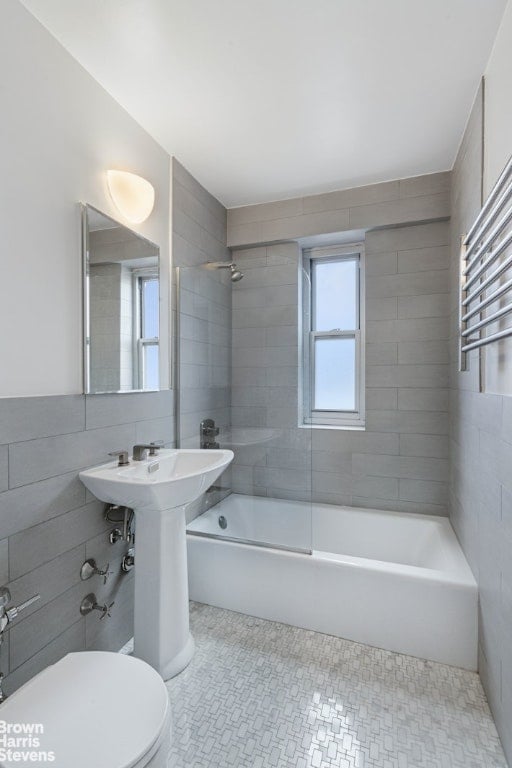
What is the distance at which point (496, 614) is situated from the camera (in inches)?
54.9

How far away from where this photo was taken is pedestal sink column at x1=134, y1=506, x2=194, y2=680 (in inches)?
63.1

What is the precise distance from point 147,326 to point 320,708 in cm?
186

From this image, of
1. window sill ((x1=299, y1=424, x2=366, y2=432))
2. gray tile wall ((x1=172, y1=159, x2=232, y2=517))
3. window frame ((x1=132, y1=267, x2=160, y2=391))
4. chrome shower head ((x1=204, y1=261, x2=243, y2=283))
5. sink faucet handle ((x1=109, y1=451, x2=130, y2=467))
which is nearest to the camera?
sink faucet handle ((x1=109, y1=451, x2=130, y2=467))

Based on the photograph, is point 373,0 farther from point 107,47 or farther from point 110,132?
point 110,132

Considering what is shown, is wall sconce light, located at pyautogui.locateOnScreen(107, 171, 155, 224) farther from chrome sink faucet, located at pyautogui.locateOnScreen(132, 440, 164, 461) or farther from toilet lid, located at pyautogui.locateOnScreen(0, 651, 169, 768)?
toilet lid, located at pyautogui.locateOnScreen(0, 651, 169, 768)

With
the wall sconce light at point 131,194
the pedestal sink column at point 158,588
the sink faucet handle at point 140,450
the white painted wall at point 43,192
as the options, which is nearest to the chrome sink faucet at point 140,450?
the sink faucet handle at point 140,450

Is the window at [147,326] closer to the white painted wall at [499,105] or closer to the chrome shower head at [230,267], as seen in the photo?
the chrome shower head at [230,267]

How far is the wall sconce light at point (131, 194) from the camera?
1736 mm

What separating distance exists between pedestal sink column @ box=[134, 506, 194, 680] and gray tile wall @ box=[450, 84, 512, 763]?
123 cm

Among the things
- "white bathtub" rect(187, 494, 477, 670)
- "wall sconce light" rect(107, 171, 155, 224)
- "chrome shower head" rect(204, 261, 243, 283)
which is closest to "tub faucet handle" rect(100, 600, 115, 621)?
"white bathtub" rect(187, 494, 477, 670)

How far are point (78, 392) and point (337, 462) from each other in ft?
5.98

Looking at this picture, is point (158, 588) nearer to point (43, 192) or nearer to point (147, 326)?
point (147, 326)

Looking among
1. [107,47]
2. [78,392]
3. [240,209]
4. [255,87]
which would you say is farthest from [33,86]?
[240,209]

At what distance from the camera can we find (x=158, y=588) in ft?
5.26
